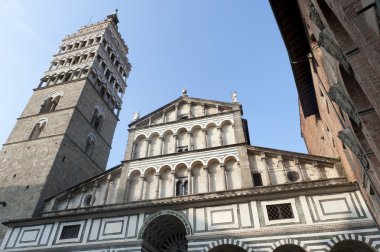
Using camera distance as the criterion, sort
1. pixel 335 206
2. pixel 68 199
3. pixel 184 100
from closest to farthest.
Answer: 1. pixel 335 206
2. pixel 68 199
3. pixel 184 100

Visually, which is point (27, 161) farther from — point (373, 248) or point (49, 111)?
point (373, 248)

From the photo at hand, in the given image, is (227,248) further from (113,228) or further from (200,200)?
(113,228)

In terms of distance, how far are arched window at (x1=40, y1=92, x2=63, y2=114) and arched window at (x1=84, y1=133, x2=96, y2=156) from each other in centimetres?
390

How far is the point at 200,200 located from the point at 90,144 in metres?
13.6

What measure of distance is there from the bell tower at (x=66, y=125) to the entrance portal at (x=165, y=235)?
23.5 feet

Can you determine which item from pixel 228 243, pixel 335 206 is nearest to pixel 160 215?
pixel 228 243

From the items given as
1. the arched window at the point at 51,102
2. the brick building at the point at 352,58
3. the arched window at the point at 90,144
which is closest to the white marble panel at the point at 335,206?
the brick building at the point at 352,58

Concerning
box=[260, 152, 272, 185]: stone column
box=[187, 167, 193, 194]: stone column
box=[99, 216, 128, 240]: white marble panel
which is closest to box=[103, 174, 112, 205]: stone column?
box=[99, 216, 128, 240]: white marble panel

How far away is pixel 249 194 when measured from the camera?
12734 mm

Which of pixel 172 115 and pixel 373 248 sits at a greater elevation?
pixel 172 115

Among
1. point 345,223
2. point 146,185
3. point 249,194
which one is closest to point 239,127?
point 249,194

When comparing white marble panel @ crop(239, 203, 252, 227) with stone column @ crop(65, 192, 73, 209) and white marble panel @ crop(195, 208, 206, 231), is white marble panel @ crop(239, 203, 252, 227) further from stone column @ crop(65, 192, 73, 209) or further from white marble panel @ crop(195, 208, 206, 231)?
stone column @ crop(65, 192, 73, 209)

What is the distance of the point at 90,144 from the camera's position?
23469 millimetres

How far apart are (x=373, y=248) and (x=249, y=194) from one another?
4826mm
